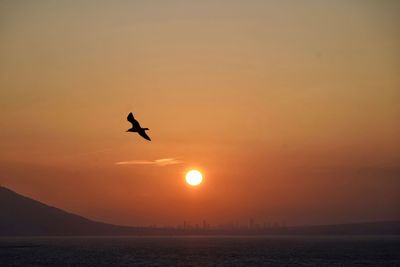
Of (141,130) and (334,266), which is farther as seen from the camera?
(334,266)

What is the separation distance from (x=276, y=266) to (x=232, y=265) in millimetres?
8592

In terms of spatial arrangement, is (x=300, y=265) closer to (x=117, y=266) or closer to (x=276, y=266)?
(x=276, y=266)

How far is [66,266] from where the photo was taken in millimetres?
109375

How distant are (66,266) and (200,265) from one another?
81.1 feet

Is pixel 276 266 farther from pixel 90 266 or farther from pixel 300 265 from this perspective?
pixel 90 266

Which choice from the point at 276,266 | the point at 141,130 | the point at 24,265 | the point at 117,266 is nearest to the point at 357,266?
the point at 276,266

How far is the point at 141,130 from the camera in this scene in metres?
41.1

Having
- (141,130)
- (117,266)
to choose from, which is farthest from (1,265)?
(141,130)

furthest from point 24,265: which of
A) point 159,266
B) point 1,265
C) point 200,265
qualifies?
point 200,265

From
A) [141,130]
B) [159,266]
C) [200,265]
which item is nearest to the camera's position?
[141,130]

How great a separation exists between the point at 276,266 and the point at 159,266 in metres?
20.6

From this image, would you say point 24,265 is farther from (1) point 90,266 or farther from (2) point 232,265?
(2) point 232,265

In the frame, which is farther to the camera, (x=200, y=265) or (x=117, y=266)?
(x=200, y=265)

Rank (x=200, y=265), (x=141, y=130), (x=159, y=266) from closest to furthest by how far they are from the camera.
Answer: (x=141, y=130), (x=159, y=266), (x=200, y=265)
